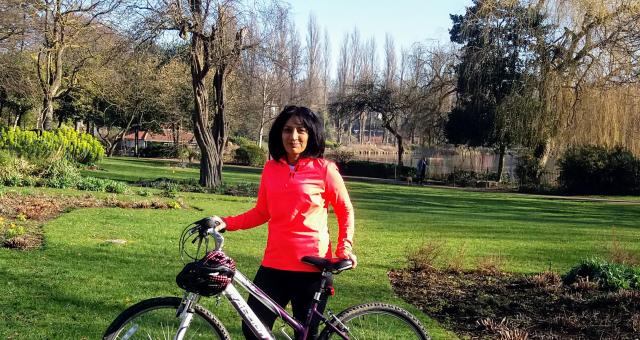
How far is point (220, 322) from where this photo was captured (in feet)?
10.7

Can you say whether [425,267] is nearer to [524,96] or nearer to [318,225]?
[318,225]

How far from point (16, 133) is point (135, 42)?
4.81 metres

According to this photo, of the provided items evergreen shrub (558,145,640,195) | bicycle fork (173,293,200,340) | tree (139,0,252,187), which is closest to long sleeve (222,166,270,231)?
bicycle fork (173,293,200,340)

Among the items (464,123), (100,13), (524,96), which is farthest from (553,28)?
(100,13)

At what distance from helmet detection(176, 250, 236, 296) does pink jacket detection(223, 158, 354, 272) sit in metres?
0.39

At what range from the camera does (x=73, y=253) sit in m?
7.73

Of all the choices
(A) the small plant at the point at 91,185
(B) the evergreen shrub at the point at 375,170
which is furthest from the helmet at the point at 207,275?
(B) the evergreen shrub at the point at 375,170

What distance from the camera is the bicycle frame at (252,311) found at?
10.2 ft

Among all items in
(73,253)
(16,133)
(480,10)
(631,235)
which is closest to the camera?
(73,253)

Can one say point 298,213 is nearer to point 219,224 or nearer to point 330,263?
point 330,263

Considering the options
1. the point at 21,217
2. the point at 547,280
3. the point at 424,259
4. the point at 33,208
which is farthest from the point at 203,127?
the point at 547,280

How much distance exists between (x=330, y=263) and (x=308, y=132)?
76 centimetres

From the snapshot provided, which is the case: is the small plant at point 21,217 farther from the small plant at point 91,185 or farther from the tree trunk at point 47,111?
the tree trunk at point 47,111

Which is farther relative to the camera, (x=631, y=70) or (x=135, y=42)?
(x=631, y=70)
